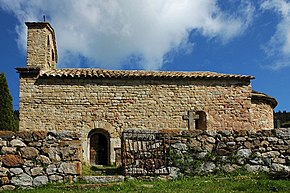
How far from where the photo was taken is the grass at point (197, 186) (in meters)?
6.92

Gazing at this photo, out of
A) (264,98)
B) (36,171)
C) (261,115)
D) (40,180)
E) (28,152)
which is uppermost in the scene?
(264,98)

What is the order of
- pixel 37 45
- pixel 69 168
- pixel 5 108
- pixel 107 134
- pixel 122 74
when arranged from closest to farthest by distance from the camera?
pixel 69 168
pixel 107 134
pixel 122 74
pixel 37 45
pixel 5 108

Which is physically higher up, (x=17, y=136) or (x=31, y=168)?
(x=17, y=136)

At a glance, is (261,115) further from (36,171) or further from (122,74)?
(36,171)

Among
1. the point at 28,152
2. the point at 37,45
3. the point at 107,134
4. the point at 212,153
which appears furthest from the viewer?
the point at 37,45

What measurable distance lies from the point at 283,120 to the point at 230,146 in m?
36.6

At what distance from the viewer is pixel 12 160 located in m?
7.95

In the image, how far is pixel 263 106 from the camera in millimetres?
18672

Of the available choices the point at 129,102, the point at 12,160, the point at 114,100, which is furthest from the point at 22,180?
the point at 129,102

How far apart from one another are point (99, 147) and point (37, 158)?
7839 mm

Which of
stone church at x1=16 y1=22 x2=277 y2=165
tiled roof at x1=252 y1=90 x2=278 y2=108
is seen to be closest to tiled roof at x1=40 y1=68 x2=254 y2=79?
stone church at x1=16 y1=22 x2=277 y2=165

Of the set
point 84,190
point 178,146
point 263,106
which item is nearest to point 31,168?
point 84,190

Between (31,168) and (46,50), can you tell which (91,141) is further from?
(31,168)

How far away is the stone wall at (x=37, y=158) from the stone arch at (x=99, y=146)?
739 centimetres
